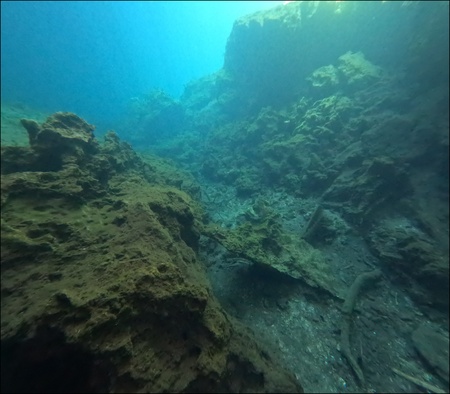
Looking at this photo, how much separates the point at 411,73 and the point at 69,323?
46.7 ft

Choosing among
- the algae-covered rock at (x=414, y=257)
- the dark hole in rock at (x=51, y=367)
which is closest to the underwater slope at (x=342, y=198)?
the algae-covered rock at (x=414, y=257)

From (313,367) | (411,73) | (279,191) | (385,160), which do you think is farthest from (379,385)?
(411,73)

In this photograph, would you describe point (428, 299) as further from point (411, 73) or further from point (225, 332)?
point (411, 73)

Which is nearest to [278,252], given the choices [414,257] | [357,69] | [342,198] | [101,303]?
[414,257]

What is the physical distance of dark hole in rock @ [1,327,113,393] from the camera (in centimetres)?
290

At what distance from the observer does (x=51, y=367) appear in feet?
9.72

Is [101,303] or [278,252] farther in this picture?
[278,252]

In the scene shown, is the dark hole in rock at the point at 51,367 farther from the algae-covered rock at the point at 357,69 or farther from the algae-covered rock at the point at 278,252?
the algae-covered rock at the point at 357,69

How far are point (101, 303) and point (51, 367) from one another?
34.6 inches

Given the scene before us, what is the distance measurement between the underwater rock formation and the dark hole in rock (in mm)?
12

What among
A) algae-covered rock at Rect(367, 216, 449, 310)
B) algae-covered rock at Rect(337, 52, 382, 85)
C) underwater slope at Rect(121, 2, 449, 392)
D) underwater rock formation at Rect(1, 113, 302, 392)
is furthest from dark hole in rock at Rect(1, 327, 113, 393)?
algae-covered rock at Rect(337, 52, 382, 85)

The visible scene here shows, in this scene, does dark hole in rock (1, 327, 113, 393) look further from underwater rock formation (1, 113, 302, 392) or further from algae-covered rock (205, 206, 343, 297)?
algae-covered rock (205, 206, 343, 297)

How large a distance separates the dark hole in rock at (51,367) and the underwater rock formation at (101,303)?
1 centimetres

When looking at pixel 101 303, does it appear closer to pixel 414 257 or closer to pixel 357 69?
pixel 414 257
